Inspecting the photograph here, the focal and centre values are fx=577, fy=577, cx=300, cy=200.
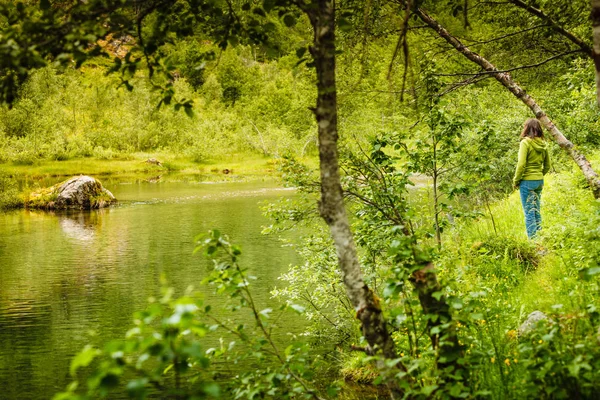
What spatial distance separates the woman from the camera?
9.59m

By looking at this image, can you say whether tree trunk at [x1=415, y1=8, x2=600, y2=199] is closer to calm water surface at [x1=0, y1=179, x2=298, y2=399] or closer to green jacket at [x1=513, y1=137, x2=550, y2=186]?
green jacket at [x1=513, y1=137, x2=550, y2=186]

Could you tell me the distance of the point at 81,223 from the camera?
27.8 meters

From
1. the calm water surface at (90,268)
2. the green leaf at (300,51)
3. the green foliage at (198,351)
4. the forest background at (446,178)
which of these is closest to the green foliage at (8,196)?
the calm water surface at (90,268)

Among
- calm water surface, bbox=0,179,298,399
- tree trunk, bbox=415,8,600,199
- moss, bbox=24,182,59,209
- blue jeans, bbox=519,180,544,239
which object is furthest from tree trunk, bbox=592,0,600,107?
moss, bbox=24,182,59,209

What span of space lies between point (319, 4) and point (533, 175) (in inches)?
291

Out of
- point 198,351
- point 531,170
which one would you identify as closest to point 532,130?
point 531,170

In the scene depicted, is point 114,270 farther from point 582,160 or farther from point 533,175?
point 582,160

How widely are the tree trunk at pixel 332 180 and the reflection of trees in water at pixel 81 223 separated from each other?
69.8 feet

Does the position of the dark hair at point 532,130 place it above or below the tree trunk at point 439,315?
above

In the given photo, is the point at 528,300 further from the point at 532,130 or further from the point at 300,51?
the point at 300,51

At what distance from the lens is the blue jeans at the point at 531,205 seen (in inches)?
373

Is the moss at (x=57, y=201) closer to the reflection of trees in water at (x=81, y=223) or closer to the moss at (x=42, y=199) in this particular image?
the moss at (x=42, y=199)

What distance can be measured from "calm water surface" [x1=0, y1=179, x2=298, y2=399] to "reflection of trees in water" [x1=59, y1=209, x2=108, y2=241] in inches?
2.0

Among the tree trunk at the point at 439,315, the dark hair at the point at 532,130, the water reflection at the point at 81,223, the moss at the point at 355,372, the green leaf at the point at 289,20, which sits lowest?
the moss at the point at 355,372
